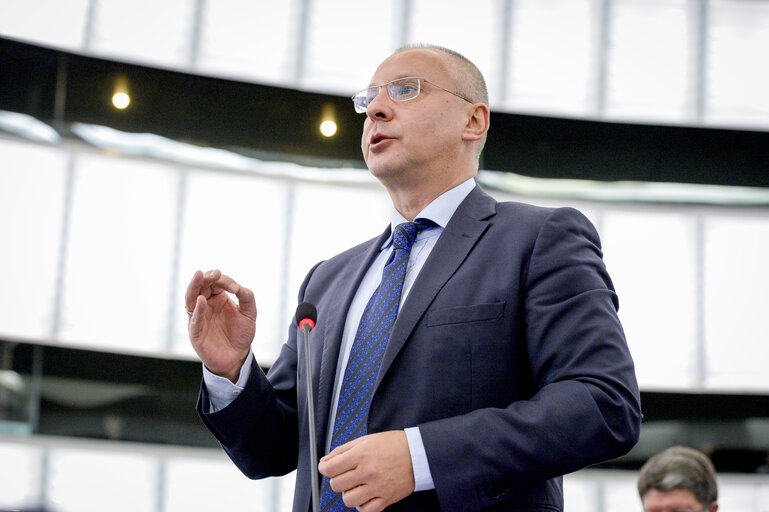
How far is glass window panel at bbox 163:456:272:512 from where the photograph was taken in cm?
712

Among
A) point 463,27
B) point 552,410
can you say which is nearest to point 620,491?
point 463,27

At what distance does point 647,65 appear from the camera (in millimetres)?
8750

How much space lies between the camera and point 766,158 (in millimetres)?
8367

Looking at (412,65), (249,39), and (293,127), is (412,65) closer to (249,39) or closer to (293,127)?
(293,127)

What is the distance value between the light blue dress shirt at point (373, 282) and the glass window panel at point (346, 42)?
5896 millimetres

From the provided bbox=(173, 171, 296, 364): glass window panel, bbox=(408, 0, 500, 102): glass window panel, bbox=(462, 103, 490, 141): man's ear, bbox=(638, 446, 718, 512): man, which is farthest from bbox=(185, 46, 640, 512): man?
bbox=(408, 0, 500, 102): glass window panel

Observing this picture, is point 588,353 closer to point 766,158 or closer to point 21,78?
point 21,78

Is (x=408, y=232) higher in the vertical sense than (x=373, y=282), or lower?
higher

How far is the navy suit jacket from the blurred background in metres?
5.06

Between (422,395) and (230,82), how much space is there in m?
6.30

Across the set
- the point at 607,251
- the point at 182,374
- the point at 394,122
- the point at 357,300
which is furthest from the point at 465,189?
the point at 607,251

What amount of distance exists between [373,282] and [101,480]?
5.25m

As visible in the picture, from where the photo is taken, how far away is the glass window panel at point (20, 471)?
6688 mm

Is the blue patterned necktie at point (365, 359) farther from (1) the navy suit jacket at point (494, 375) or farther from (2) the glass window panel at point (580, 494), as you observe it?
(2) the glass window panel at point (580, 494)
